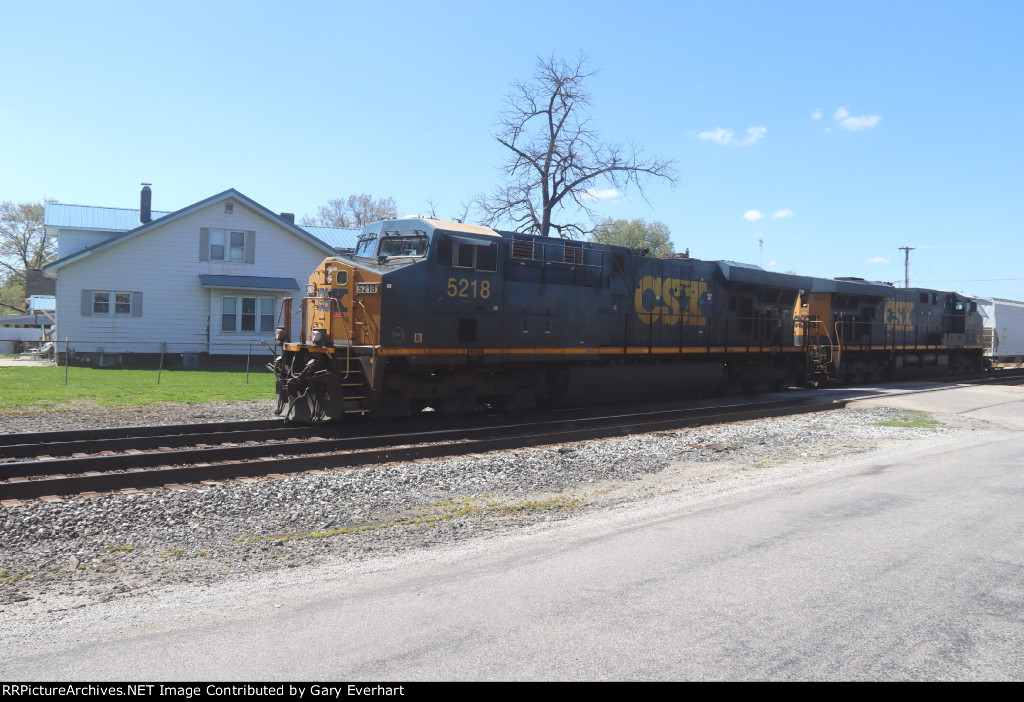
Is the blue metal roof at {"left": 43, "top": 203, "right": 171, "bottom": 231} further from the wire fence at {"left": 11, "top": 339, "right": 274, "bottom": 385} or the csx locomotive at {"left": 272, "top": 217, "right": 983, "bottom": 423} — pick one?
the csx locomotive at {"left": 272, "top": 217, "right": 983, "bottom": 423}

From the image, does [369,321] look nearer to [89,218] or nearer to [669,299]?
[669,299]

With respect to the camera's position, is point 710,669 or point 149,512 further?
point 149,512

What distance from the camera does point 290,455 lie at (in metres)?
10.8

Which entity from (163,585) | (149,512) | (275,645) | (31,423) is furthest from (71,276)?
(275,645)

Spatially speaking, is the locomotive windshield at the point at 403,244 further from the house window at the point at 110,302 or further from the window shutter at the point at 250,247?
the house window at the point at 110,302

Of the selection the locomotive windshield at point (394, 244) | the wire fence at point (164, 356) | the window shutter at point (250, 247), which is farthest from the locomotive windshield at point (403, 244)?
the window shutter at point (250, 247)

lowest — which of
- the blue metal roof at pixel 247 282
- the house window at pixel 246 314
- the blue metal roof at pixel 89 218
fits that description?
the house window at pixel 246 314

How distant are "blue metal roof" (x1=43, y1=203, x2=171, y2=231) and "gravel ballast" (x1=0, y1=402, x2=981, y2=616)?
72.0ft

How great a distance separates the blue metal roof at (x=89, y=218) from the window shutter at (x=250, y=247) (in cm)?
413

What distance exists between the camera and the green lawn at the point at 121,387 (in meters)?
16.8

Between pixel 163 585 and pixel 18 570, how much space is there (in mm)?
1292

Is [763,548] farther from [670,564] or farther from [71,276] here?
[71,276]

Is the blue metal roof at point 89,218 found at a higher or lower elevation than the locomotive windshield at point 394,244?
higher

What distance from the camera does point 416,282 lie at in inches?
502
